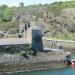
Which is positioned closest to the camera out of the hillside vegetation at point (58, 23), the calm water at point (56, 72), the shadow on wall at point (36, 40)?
the calm water at point (56, 72)

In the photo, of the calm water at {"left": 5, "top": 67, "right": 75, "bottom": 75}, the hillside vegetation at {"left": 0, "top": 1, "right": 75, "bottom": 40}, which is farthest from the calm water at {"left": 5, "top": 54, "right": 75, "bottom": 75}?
the hillside vegetation at {"left": 0, "top": 1, "right": 75, "bottom": 40}

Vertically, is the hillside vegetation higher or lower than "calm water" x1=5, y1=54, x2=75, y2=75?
higher

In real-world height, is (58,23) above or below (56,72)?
above

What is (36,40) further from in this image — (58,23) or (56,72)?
(58,23)

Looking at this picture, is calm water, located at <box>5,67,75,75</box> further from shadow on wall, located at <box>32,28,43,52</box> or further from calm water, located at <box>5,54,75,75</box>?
shadow on wall, located at <box>32,28,43,52</box>

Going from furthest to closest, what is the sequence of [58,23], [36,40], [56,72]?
1. [58,23]
2. [36,40]
3. [56,72]

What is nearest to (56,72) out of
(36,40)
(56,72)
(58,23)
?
(56,72)

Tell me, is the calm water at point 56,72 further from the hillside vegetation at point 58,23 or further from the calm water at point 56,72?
the hillside vegetation at point 58,23

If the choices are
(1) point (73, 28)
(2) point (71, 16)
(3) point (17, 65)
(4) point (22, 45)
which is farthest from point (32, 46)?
(2) point (71, 16)

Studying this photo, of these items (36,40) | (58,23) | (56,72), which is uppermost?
(58,23)

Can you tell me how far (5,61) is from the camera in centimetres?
4759

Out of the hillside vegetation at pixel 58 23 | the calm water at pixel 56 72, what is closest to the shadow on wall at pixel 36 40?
the calm water at pixel 56 72

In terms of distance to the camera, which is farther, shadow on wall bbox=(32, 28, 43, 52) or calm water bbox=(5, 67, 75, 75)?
shadow on wall bbox=(32, 28, 43, 52)

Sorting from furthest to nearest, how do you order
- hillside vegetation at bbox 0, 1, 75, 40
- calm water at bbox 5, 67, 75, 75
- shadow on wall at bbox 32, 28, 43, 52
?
hillside vegetation at bbox 0, 1, 75, 40 < shadow on wall at bbox 32, 28, 43, 52 < calm water at bbox 5, 67, 75, 75
